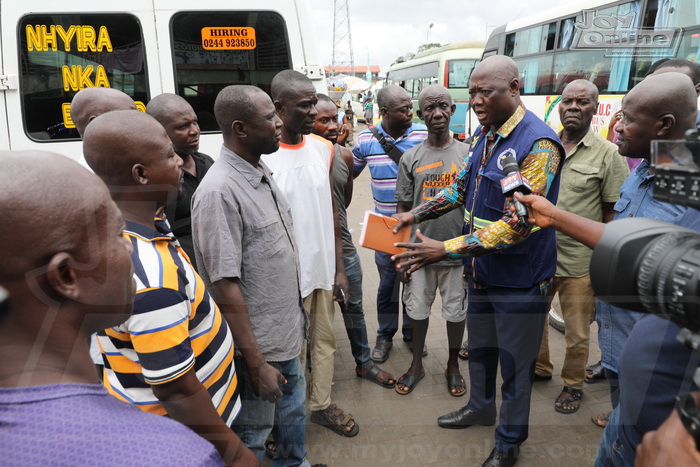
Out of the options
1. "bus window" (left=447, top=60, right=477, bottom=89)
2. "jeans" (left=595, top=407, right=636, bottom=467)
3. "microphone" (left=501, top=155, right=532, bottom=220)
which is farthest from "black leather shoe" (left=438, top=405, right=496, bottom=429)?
"bus window" (left=447, top=60, right=477, bottom=89)

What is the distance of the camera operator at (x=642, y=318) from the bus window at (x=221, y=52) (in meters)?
2.47

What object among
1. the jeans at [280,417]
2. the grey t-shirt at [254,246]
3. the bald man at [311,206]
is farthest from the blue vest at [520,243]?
the jeans at [280,417]

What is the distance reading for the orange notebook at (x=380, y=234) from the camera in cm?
259

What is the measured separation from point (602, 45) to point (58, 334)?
352 inches

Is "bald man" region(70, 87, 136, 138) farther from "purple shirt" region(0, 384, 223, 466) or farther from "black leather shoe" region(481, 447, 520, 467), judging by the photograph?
"black leather shoe" region(481, 447, 520, 467)

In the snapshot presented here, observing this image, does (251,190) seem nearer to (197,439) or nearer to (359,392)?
(197,439)

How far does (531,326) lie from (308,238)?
1312 millimetres

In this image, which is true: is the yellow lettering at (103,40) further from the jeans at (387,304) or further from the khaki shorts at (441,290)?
the khaki shorts at (441,290)

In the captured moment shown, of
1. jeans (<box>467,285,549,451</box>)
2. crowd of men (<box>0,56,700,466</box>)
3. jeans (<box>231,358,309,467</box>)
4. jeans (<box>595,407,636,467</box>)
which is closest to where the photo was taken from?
crowd of men (<box>0,56,700,466</box>)

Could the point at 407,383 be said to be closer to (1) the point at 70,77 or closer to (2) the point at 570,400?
(2) the point at 570,400

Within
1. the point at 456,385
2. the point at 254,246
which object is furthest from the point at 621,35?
the point at 254,246

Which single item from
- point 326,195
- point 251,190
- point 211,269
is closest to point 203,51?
point 326,195

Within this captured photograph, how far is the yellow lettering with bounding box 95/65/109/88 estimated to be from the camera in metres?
3.28

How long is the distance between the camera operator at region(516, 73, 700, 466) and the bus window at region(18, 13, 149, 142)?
3.00m
